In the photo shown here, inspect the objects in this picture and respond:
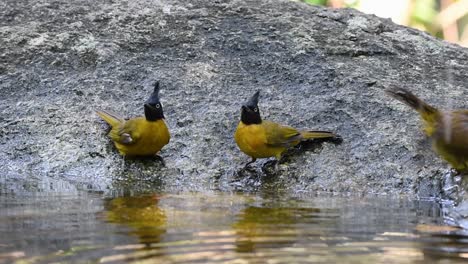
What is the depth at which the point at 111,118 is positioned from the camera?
560 centimetres

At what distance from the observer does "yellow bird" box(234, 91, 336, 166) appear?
5.08m

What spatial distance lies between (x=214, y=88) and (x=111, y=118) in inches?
30.5

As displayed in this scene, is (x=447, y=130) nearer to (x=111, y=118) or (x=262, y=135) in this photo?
(x=262, y=135)

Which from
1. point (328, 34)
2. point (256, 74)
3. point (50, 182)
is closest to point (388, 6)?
point (328, 34)

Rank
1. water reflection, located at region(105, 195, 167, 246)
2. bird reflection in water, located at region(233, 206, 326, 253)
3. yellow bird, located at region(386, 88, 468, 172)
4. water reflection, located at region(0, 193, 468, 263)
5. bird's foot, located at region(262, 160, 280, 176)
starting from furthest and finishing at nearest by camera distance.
A: 1. bird's foot, located at region(262, 160, 280, 176)
2. yellow bird, located at region(386, 88, 468, 172)
3. water reflection, located at region(105, 195, 167, 246)
4. bird reflection in water, located at region(233, 206, 326, 253)
5. water reflection, located at region(0, 193, 468, 263)

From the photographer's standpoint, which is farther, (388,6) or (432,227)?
(388,6)

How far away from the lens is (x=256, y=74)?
610 centimetres

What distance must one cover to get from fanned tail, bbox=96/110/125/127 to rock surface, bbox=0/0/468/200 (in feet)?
0.22

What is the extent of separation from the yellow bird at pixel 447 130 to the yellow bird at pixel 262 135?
0.62m

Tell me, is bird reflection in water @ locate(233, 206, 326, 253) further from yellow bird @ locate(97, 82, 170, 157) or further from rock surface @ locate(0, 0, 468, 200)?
yellow bird @ locate(97, 82, 170, 157)

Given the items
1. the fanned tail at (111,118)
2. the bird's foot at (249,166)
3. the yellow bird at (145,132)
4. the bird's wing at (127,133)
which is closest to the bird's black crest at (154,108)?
the yellow bird at (145,132)

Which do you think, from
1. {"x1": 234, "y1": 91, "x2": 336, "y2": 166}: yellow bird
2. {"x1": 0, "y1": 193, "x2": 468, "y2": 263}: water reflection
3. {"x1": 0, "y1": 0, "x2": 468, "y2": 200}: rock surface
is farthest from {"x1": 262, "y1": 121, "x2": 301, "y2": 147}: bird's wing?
{"x1": 0, "y1": 193, "x2": 468, "y2": 263}: water reflection

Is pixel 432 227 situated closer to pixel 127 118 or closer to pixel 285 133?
pixel 285 133

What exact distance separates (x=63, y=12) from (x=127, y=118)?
1.57 metres
